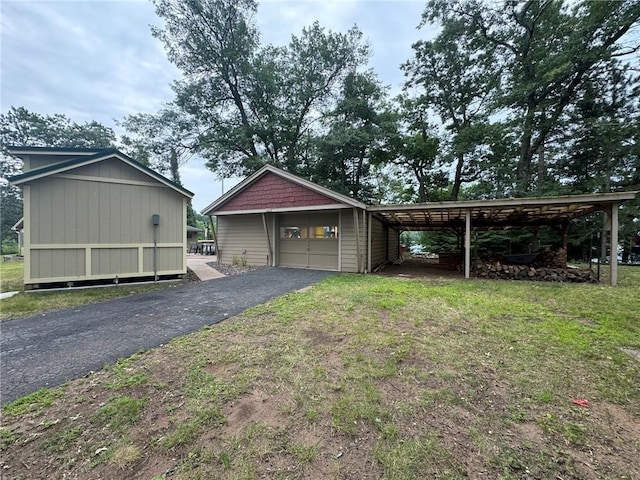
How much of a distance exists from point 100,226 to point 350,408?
7.59 meters

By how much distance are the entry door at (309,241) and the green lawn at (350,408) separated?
6.25 m

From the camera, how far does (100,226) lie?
652 cm

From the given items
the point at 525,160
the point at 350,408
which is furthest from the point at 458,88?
the point at 350,408

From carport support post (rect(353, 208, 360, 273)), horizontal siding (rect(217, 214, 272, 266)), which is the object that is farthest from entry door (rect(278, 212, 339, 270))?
carport support post (rect(353, 208, 360, 273))

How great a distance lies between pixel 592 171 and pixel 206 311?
60.8ft

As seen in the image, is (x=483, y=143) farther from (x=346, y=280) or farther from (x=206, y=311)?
(x=206, y=311)

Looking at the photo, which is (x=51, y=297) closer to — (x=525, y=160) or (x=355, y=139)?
(x=355, y=139)

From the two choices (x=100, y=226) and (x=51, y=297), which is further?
(x=100, y=226)

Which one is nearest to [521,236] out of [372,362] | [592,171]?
[592,171]

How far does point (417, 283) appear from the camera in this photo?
24.2 feet

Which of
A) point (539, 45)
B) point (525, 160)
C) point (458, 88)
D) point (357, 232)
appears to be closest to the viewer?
point (357, 232)

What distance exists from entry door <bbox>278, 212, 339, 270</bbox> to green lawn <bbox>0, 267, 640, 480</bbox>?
625 centimetres

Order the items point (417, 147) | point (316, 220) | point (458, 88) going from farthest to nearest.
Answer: point (417, 147), point (458, 88), point (316, 220)

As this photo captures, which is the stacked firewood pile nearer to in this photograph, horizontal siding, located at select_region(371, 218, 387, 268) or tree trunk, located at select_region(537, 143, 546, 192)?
horizontal siding, located at select_region(371, 218, 387, 268)
